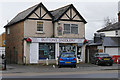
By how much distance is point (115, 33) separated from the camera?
47031mm

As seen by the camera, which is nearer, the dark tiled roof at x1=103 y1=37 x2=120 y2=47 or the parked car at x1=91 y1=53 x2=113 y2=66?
the parked car at x1=91 y1=53 x2=113 y2=66

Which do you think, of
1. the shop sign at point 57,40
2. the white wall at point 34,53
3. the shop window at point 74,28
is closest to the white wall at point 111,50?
the shop sign at point 57,40

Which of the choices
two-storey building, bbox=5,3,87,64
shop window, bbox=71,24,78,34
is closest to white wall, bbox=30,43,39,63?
two-storey building, bbox=5,3,87,64

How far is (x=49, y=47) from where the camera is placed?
30.1m

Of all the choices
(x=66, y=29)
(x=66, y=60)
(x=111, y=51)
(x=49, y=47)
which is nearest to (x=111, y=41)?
(x=111, y=51)

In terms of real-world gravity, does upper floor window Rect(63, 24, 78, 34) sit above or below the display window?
above

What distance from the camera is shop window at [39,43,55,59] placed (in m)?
29.7

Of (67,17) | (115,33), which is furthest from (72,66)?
(115,33)

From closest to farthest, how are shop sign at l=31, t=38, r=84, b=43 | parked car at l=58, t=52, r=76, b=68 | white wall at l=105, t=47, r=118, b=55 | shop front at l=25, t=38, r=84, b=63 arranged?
1. parked car at l=58, t=52, r=76, b=68
2. shop front at l=25, t=38, r=84, b=63
3. shop sign at l=31, t=38, r=84, b=43
4. white wall at l=105, t=47, r=118, b=55

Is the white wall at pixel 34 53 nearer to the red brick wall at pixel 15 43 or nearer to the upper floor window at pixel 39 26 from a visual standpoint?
the red brick wall at pixel 15 43

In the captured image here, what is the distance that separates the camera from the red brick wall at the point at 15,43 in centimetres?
2985

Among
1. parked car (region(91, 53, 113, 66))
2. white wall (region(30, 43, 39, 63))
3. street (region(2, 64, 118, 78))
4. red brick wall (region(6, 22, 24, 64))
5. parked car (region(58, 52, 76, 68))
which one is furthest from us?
red brick wall (region(6, 22, 24, 64))

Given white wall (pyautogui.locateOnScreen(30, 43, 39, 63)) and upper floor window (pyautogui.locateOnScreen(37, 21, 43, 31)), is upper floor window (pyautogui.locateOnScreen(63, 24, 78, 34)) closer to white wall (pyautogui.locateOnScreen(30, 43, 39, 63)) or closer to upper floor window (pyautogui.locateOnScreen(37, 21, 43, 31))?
upper floor window (pyautogui.locateOnScreen(37, 21, 43, 31))

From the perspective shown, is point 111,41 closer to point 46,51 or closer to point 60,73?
point 46,51
